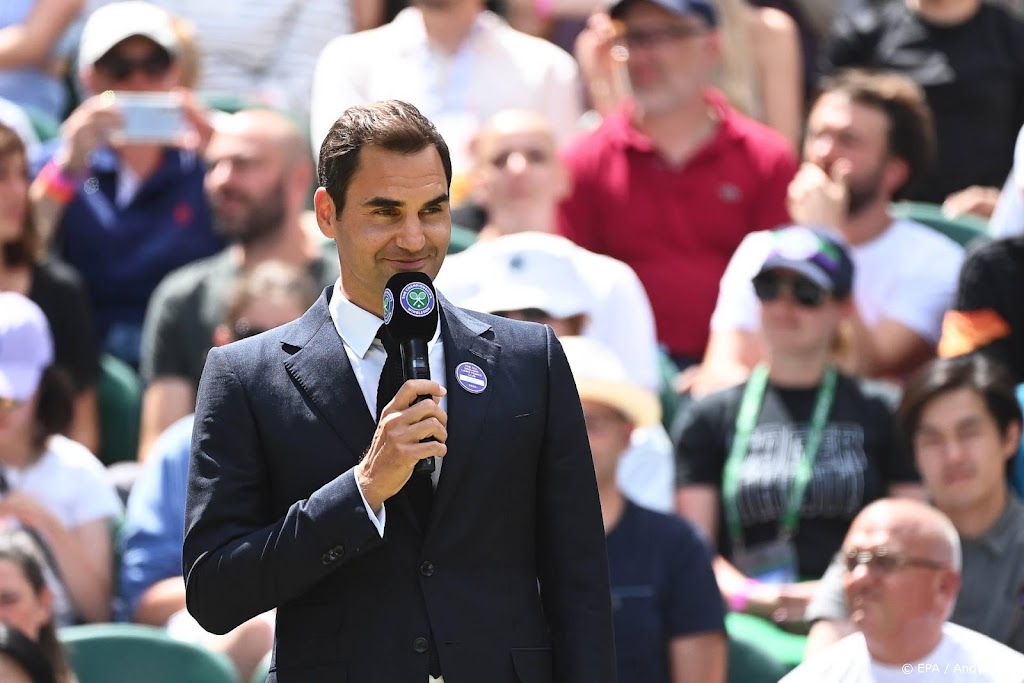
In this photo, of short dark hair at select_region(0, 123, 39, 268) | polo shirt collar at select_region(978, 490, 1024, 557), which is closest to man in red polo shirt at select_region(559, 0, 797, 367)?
polo shirt collar at select_region(978, 490, 1024, 557)

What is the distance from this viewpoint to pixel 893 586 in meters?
4.22

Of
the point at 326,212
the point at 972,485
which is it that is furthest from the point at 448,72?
the point at 326,212

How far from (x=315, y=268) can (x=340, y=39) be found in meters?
1.52

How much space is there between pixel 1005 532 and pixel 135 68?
3.98 metres

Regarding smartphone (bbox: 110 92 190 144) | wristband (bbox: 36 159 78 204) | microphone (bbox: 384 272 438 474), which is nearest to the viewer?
microphone (bbox: 384 272 438 474)

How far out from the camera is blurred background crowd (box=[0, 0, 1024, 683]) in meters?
4.79

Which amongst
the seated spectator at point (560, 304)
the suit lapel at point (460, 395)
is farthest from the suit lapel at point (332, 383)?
the seated spectator at point (560, 304)

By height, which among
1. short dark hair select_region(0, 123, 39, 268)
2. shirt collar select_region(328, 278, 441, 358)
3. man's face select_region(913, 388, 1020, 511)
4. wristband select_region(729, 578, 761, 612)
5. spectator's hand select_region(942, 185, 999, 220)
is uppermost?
shirt collar select_region(328, 278, 441, 358)

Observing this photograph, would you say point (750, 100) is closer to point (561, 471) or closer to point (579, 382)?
point (579, 382)

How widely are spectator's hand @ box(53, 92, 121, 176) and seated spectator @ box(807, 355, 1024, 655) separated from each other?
3278 millimetres

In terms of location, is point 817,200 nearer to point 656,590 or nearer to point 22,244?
point 656,590

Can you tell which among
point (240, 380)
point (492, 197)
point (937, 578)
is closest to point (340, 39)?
point (492, 197)

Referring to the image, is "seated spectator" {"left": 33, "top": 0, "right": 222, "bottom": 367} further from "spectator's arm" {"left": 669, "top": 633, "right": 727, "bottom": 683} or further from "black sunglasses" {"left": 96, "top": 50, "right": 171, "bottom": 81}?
"spectator's arm" {"left": 669, "top": 633, "right": 727, "bottom": 683}

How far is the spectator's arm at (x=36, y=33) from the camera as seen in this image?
7840 mm
